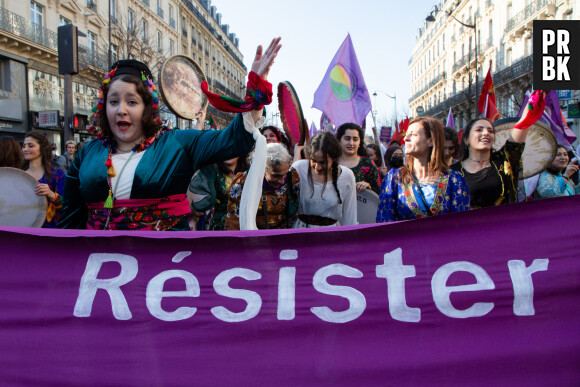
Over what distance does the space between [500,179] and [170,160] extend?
2.59 meters

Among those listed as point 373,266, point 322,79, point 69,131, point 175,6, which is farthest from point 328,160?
point 175,6

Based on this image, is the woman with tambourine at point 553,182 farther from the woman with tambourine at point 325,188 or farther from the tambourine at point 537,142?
the woman with tambourine at point 325,188

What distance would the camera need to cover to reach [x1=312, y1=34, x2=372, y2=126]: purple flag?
6.71m

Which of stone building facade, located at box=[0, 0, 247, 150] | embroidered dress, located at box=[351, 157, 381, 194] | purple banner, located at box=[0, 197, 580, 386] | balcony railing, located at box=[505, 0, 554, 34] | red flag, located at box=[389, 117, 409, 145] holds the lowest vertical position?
purple banner, located at box=[0, 197, 580, 386]

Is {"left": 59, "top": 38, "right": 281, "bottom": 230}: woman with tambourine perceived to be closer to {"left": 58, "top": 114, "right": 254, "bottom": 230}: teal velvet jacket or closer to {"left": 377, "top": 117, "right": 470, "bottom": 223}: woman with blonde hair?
{"left": 58, "top": 114, "right": 254, "bottom": 230}: teal velvet jacket

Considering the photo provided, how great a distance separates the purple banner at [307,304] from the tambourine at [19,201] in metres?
1.54

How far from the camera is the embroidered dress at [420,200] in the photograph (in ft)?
9.95

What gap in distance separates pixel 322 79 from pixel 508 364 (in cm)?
554

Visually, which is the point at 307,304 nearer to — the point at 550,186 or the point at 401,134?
the point at 550,186

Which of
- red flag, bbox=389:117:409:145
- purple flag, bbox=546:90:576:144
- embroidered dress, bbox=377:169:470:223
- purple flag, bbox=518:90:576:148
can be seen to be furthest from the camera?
red flag, bbox=389:117:409:145

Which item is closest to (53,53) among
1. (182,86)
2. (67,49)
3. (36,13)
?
(36,13)

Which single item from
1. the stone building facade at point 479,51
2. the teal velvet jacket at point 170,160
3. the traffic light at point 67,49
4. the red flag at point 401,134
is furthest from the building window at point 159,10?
the teal velvet jacket at point 170,160

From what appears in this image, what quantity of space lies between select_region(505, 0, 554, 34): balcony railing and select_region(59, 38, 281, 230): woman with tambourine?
33.9 metres

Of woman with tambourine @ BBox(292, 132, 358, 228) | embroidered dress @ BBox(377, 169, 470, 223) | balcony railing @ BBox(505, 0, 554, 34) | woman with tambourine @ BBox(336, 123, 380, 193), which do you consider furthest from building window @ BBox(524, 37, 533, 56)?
embroidered dress @ BBox(377, 169, 470, 223)
